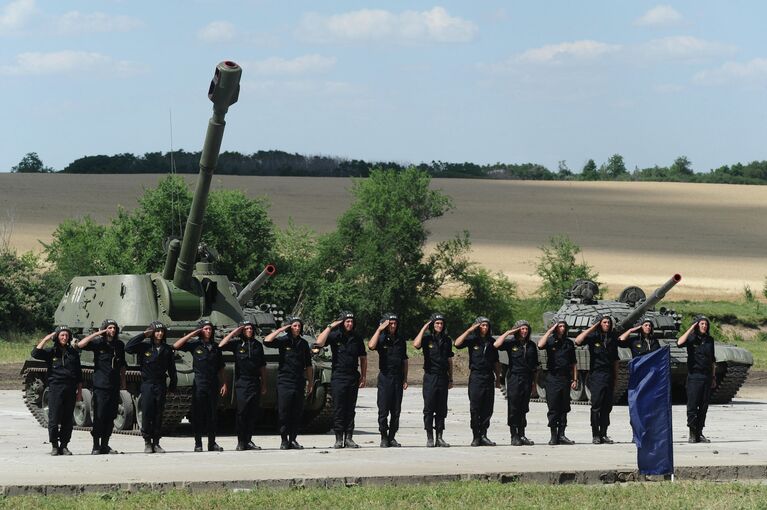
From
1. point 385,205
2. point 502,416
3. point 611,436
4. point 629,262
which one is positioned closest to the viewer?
point 611,436

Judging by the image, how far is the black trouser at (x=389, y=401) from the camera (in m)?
18.5

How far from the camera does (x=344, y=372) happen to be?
18.5 m

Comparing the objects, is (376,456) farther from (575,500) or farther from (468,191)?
(468,191)

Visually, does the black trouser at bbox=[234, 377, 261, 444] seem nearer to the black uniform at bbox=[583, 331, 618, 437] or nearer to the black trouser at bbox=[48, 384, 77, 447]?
the black trouser at bbox=[48, 384, 77, 447]

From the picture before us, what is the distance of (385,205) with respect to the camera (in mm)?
50188

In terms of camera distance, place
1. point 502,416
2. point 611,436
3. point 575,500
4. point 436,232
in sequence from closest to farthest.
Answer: point 575,500 < point 611,436 < point 502,416 < point 436,232

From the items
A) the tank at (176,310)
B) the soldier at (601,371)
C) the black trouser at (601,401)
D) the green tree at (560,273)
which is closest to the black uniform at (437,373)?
the soldier at (601,371)

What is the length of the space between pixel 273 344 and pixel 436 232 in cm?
4754

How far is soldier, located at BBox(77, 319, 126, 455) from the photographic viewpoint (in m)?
17.6

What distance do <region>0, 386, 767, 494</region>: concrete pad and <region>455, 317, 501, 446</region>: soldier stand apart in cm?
37

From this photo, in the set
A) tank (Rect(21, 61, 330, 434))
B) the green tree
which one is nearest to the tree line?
the green tree

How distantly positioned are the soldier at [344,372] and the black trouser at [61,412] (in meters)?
3.04

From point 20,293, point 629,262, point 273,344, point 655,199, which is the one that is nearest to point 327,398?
point 273,344

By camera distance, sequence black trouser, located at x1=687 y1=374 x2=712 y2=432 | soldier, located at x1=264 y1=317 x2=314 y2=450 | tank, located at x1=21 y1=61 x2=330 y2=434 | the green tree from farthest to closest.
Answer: the green tree
tank, located at x1=21 y1=61 x2=330 y2=434
black trouser, located at x1=687 y1=374 x2=712 y2=432
soldier, located at x1=264 y1=317 x2=314 y2=450
